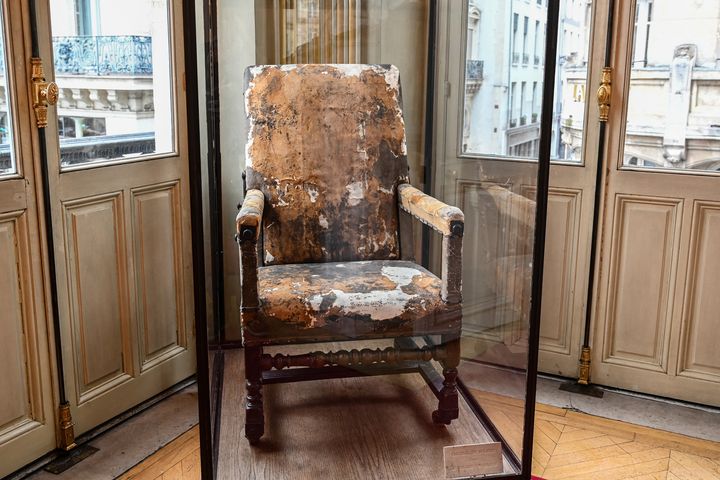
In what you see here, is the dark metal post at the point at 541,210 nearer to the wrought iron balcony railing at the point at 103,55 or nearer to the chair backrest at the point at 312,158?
the chair backrest at the point at 312,158

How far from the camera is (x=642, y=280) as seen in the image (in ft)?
7.84

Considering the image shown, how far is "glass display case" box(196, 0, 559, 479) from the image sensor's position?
1697 millimetres

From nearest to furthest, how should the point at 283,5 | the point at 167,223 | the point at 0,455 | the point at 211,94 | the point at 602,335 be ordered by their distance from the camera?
the point at 211,94 → the point at 283,5 → the point at 0,455 → the point at 167,223 → the point at 602,335

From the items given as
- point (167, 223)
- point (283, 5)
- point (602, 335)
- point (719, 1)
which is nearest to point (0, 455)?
point (167, 223)

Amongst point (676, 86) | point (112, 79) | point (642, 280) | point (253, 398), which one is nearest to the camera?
point (253, 398)

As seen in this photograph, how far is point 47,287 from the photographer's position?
1.93 m

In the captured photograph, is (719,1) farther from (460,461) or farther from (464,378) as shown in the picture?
Answer: (460,461)

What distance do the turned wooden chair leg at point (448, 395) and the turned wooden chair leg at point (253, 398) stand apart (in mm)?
458

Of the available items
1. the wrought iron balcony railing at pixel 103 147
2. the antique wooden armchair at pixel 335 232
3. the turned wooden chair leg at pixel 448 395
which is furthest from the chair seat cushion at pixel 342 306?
the wrought iron balcony railing at pixel 103 147

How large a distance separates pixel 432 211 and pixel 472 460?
0.61 meters

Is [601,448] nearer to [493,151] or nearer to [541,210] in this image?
[541,210]

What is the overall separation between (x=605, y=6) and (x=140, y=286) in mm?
1689

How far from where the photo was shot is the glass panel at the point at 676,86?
221 centimetres

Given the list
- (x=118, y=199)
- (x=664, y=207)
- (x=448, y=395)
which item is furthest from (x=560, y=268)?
(x=118, y=199)
